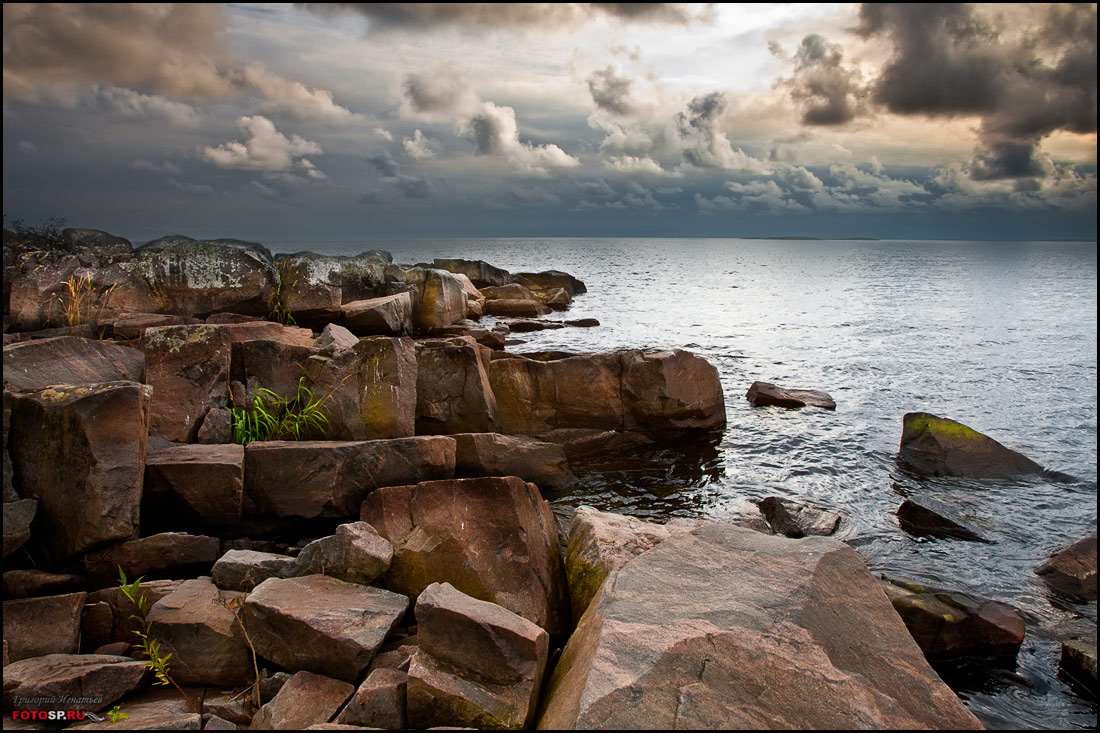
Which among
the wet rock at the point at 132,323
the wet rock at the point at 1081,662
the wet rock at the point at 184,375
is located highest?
the wet rock at the point at 132,323

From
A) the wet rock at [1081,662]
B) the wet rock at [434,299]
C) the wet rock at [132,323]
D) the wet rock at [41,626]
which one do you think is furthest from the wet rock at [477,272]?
the wet rock at [1081,662]

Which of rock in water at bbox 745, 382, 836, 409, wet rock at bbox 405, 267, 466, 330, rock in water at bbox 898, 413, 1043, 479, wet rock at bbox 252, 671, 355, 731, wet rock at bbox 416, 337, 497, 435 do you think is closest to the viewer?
wet rock at bbox 252, 671, 355, 731

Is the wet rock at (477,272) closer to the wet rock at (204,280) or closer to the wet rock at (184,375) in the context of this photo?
the wet rock at (204,280)

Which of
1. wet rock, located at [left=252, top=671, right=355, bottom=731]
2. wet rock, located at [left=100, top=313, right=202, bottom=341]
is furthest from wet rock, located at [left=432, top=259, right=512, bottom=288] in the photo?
wet rock, located at [left=252, top=671, right=355, bottom=731]

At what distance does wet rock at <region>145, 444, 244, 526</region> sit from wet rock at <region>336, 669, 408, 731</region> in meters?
3.58

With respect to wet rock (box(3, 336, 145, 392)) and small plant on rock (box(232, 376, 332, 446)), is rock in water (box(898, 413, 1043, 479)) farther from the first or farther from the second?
wet rock (box(3, 336, 145, 392))

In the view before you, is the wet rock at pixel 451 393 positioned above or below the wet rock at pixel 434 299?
below

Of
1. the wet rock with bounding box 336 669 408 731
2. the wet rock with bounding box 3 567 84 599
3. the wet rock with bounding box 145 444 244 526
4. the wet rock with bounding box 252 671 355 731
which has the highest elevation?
the wet rock with bounding box 145 444 244 526

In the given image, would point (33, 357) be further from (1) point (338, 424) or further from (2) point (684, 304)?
(2) point (684, 304)

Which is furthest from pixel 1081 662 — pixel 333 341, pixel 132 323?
pixel 132 323

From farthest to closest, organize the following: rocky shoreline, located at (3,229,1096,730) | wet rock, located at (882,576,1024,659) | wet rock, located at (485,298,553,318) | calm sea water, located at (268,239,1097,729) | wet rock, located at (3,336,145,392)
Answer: wet rock, located at (485,298,553,318) < calm sea water, located at (268,239,1097,729) < wet rock, located at (3,336,145,392) < wet rock, located at (882,576,1024,659) < rocky shoreline, located at (3,229,1096,730)

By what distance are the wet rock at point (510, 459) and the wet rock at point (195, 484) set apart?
8.62 feet

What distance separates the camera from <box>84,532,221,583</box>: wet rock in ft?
17.7

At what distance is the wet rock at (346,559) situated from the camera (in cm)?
500
